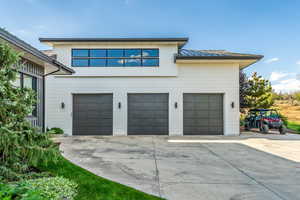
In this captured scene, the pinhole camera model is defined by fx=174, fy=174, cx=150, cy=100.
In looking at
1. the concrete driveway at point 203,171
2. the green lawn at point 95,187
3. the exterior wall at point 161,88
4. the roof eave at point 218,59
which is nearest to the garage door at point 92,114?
the exterior wall at point 161,88

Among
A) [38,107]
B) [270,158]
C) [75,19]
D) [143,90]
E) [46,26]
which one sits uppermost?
[75,19]

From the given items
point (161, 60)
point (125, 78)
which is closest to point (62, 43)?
point (125, 78)

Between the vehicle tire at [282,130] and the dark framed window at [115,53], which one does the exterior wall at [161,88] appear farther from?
the vehicle tire at [282,130]

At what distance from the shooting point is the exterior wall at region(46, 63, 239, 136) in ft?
32.2

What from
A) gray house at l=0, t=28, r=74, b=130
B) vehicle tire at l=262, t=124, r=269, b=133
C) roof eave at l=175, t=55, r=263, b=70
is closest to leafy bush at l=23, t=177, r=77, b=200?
gray house at l=0, t=28, r=74, b=130

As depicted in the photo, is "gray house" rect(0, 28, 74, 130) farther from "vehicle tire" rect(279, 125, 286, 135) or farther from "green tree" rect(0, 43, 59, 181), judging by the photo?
"vehicle tire" rect(279, 125, 286, 135)

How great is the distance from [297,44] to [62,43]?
58.7 feet

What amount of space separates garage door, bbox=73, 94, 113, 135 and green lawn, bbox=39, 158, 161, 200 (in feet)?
19.5

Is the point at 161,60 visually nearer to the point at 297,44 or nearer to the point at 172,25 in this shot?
the point at 172,25

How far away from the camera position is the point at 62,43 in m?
9.56

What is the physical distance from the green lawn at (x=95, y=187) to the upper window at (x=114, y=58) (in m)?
6.91

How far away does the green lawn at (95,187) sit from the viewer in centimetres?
293

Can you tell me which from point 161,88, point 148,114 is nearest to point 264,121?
point 161,88

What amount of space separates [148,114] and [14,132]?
24.6ft
